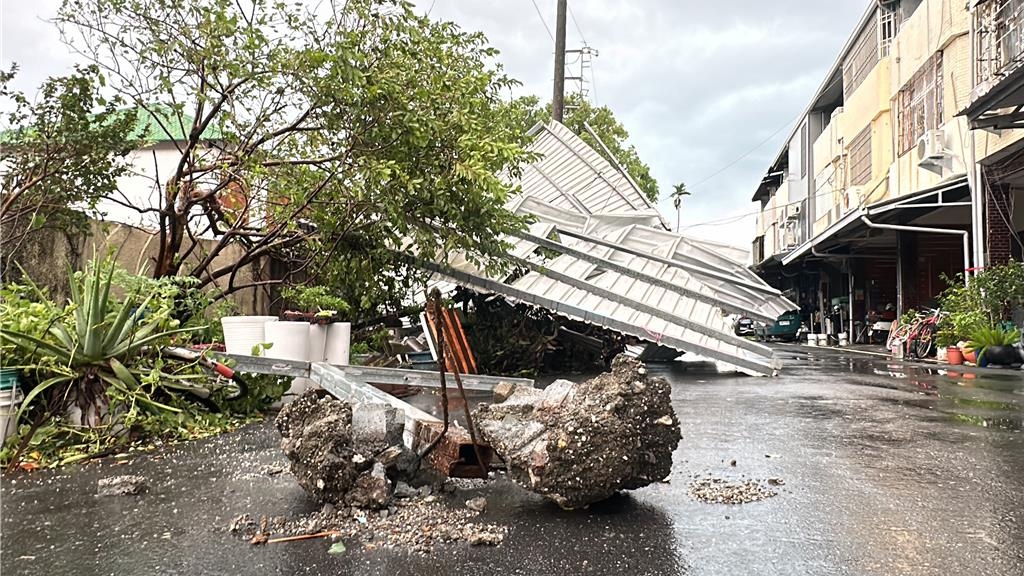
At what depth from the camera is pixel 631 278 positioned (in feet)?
37.6

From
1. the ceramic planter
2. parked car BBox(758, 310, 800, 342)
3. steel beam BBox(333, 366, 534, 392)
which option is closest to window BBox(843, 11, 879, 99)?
parked car BBox(758, 310, 800, 342)

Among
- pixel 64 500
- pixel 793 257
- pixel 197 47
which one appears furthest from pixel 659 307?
pixel 793 257

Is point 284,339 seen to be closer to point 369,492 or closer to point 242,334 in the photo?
point 242,334

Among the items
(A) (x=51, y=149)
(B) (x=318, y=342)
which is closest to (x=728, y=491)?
(B) (x=318, y=342)

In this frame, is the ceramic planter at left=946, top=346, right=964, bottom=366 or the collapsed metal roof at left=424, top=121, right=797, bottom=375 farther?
the ceramic planter at left=946, top=346, right=964, bottom=366

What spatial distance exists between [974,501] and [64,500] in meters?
4.75

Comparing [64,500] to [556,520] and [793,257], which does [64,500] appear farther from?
[793,257]

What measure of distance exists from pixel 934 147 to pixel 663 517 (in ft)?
48.2

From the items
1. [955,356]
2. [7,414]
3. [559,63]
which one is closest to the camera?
[7,414]

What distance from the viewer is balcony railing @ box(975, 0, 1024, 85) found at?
11.2 meters

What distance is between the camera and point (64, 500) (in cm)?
373

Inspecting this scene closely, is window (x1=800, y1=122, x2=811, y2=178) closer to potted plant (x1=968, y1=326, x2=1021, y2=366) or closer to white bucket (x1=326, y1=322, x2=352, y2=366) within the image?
potted plant (x1=968, y1=326, x2=1021, y2=366)

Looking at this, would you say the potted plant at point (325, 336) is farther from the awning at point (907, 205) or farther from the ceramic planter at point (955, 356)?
the awning at point (907, 205)

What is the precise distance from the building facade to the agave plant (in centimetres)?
1133
